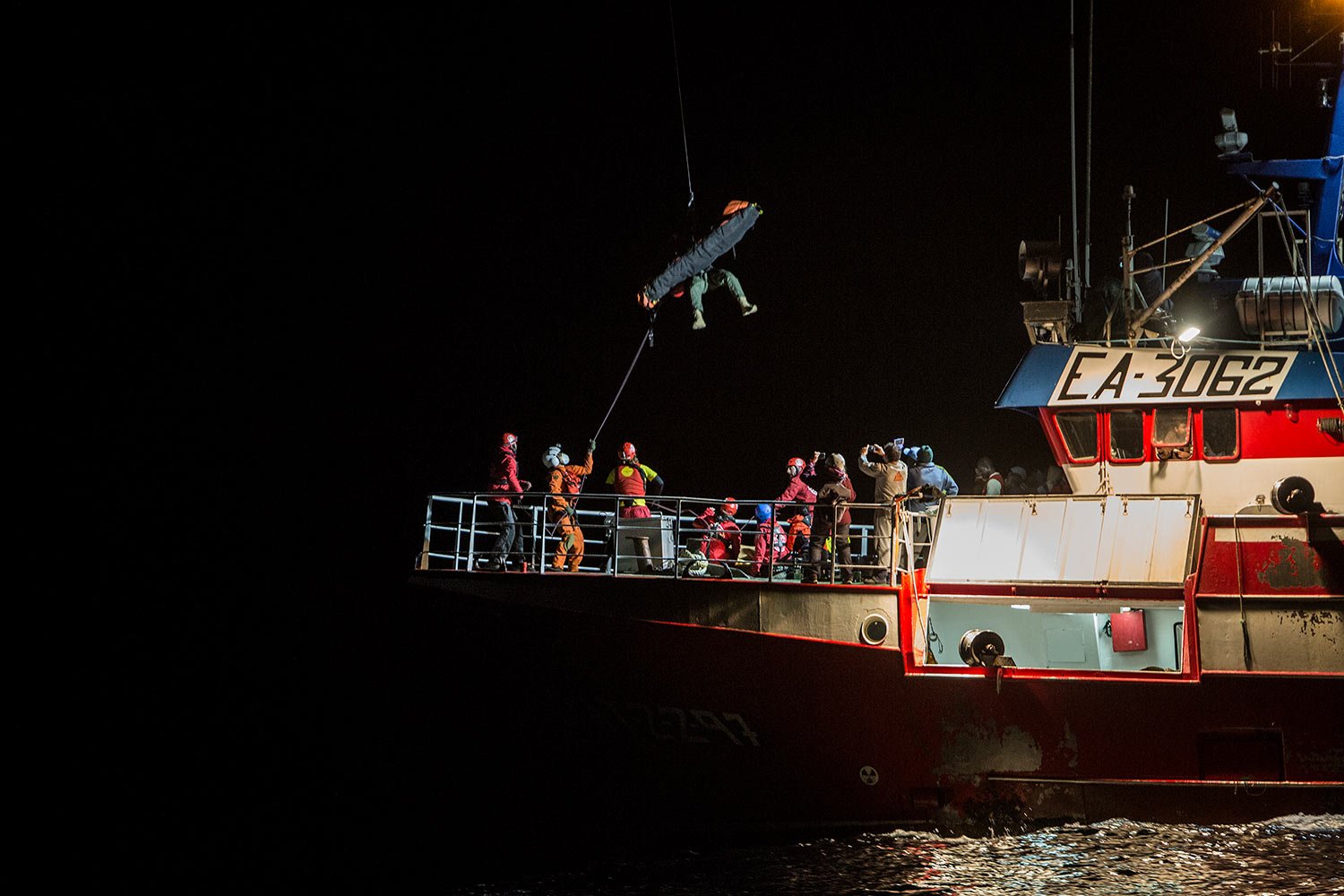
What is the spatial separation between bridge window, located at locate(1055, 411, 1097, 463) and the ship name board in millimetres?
134

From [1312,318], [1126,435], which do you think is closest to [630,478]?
[1126,435]

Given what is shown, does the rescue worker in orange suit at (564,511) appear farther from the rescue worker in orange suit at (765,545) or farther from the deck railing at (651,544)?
the rescue worker in orange suit at (765,545)

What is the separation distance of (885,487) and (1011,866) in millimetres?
3562

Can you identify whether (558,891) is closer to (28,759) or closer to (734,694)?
(734,694)

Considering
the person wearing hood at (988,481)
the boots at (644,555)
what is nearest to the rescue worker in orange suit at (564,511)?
the boots at (644,555)

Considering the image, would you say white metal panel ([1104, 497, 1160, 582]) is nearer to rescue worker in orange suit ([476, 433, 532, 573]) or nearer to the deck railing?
the deck railing

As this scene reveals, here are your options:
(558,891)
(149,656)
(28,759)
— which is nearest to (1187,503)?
(558,891)

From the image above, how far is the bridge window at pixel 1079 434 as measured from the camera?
1041 centimetres

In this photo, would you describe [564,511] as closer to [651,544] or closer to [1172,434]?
[651,544]

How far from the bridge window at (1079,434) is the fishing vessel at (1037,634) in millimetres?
18

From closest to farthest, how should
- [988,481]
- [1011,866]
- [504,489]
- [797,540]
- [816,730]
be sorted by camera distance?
[1011,866] < [816,730] < [504,489] < [988,481] < [797,540]

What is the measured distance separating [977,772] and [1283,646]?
2470 millimetres

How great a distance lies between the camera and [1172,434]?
1020 centimetres

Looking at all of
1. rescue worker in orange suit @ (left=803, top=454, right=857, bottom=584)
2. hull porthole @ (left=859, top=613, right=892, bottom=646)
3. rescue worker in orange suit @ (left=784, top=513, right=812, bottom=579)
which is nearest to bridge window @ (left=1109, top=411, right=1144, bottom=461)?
rescue worker in orange suit @ (left=803, top=454, right=857, bottom=584)
